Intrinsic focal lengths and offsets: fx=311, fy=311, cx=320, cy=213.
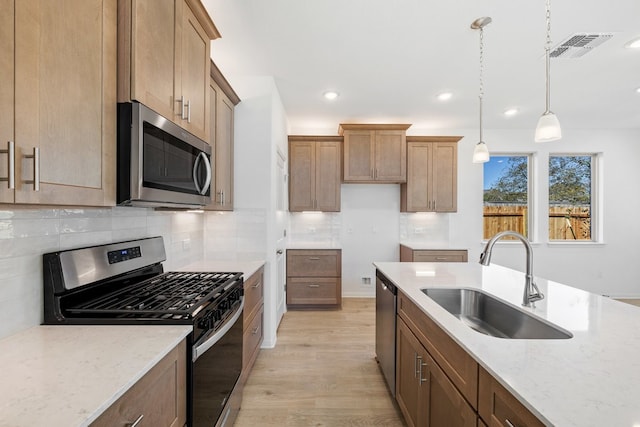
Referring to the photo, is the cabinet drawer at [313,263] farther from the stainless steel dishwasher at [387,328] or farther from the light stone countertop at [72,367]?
the light stone countertop at [72,367]

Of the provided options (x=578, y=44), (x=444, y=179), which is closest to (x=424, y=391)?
(x=578, y=44)

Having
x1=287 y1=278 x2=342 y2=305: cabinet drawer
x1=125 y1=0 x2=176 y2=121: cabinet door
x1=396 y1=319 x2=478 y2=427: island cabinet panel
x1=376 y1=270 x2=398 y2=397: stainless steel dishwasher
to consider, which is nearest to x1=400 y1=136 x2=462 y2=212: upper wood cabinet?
Answer: x1=287 y1=278 x2=342 y2=305: cabinet drawer

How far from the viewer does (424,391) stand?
153 centimetres

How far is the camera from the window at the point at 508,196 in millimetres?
5105

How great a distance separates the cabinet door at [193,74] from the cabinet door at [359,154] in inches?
109

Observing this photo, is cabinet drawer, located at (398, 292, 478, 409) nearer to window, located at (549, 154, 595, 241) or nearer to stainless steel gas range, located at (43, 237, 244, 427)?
stainless steel gas range, located at (43, 237, 244, 427)

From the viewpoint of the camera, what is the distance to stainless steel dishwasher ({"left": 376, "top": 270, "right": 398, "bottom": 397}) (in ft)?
6.94

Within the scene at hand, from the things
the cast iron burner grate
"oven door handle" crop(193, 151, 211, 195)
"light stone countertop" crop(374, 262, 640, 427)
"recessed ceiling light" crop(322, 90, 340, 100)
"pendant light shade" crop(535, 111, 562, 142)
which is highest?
"recessed ceiling light" crop(322, 90, 340, 100)

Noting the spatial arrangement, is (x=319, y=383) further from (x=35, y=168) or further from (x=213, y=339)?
(x=35, y=168)

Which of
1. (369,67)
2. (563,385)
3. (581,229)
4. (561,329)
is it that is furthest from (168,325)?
(581,229)

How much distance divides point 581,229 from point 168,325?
6.24 metres

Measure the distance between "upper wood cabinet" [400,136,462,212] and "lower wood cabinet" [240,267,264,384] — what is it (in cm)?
278

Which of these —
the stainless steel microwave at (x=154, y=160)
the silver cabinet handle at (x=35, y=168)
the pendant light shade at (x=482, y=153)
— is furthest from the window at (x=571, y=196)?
the silver cabinet handle at (x=35, y=168)

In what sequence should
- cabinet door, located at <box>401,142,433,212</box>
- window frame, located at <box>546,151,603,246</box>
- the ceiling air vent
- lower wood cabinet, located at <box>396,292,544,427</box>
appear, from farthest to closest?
1. window frame, located at <box>546,151,603,246</box>
2. cabinet door, located at <box>401,142,433,212</box>
3. the ceiling air vent
4. lower wood cabinet, located at <box>396,292,544,427</box>
